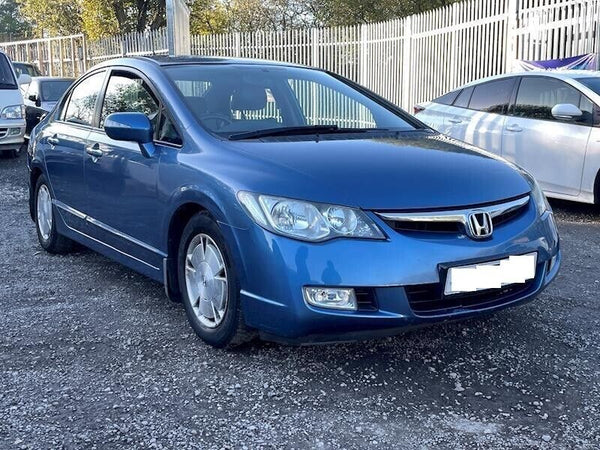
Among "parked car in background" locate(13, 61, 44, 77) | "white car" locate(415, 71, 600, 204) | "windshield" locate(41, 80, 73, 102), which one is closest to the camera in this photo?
"white car" locate(415, 71, 600, 204)

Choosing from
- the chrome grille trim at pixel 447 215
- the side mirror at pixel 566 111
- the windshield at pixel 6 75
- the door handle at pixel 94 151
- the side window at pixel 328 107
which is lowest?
the chrome grille trim at pixel 447 215

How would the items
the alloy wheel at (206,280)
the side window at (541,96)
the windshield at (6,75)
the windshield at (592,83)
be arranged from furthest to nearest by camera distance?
the windshield at (6,75), the side window at (541,96), the windshield at (592,83), the alloy wheel at (206,280)

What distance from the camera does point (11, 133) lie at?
1220 cm

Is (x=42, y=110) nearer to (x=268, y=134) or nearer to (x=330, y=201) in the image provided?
(x=268, y=134)

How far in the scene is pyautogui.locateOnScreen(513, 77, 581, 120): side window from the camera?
7324 mm

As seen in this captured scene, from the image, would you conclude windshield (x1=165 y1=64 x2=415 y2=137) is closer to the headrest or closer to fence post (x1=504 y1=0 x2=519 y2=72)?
the headrest

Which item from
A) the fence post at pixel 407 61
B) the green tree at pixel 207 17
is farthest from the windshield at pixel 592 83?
the green tree at pixel 207 17

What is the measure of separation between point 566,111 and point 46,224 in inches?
190

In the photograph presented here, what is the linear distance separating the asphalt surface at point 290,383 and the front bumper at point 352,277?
1.02 ft

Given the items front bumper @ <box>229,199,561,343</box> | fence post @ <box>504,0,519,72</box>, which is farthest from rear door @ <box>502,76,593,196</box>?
front bumper @ <box>229,199,561,343</box>

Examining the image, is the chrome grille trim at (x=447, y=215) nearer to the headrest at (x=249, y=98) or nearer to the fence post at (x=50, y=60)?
the headrest at (x=249, y=98)

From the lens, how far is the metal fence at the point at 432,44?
34.8 feet

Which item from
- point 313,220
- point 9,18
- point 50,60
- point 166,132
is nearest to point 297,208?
point 313,220

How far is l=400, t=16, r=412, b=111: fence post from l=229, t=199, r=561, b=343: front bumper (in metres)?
11.9
